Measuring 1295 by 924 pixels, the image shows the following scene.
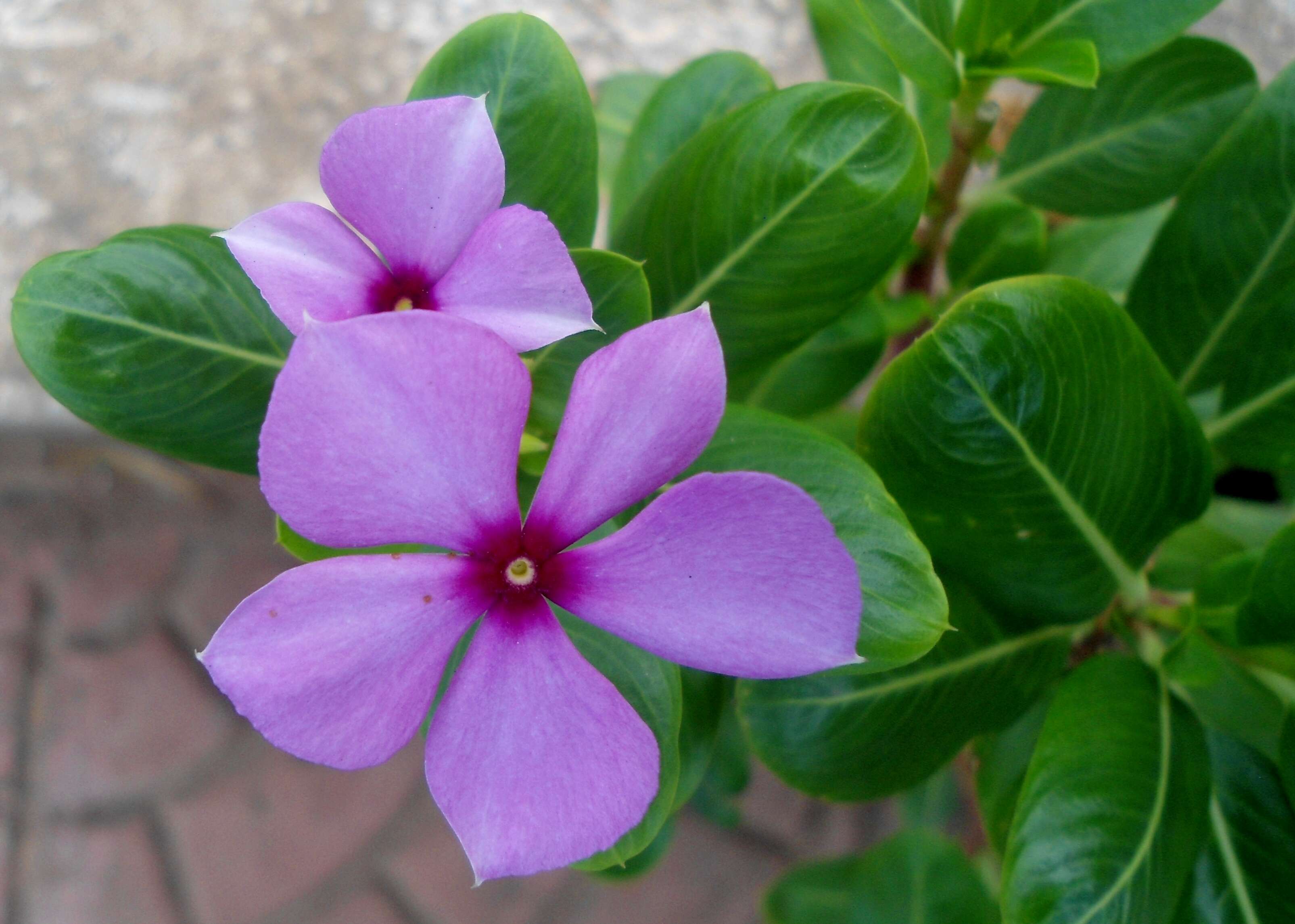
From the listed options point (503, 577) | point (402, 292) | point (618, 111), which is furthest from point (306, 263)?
point (618, 111)

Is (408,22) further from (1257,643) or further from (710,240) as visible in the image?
(1257,643)

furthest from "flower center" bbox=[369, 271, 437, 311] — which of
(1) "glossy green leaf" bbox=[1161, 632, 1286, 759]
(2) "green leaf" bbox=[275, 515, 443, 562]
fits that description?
(1) "glossy green leaf" bbox=[1161, 632, 1286, 759]

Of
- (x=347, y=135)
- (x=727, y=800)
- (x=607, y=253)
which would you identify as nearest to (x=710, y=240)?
(x=607, y=253)

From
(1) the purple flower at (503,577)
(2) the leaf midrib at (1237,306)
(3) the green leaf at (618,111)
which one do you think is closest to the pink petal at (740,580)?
(1) the purple flower at (503,577)

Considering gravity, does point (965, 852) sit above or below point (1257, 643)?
below

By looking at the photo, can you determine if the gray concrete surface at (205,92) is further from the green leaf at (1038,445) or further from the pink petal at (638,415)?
the pink petal at (638,415)

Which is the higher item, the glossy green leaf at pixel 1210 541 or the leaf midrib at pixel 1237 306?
the leaf midrib at pixel 1237 306

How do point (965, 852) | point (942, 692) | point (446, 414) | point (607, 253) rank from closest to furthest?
1. point (446, 414)
2. point (607, 253)
3. point (942, 692)
4. point (965, 852)
